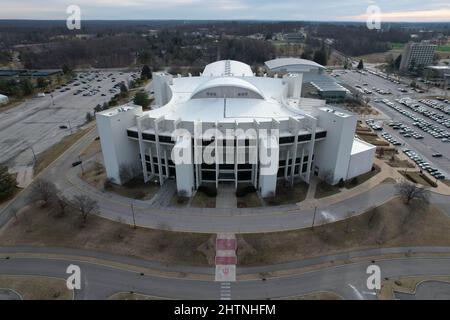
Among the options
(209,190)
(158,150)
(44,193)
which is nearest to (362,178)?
(209,190)

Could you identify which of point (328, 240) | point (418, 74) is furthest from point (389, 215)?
point (418, 74)

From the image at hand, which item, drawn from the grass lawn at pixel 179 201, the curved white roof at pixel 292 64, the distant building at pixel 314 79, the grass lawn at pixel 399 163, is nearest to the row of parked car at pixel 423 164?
the grass lawn at pixel 399 163

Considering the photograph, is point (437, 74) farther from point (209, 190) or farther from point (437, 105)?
point (209, 190)

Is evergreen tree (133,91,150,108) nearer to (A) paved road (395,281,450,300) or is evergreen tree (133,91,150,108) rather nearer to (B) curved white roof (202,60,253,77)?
(B) curved white roof (202,60,253,77)

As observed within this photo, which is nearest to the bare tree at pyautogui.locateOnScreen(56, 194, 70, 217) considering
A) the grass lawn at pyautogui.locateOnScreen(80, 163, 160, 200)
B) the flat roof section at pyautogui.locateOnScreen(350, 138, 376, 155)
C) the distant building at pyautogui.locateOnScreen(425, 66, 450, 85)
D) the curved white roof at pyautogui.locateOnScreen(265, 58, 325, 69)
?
the grass lawn at pyautogui.locateOnScreen(80, 163, 160, 200)

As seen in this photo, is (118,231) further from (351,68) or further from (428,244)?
(351,68)

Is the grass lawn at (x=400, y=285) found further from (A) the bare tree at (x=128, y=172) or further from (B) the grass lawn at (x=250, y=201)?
(A) the bare tree at (x=128, y=172)
